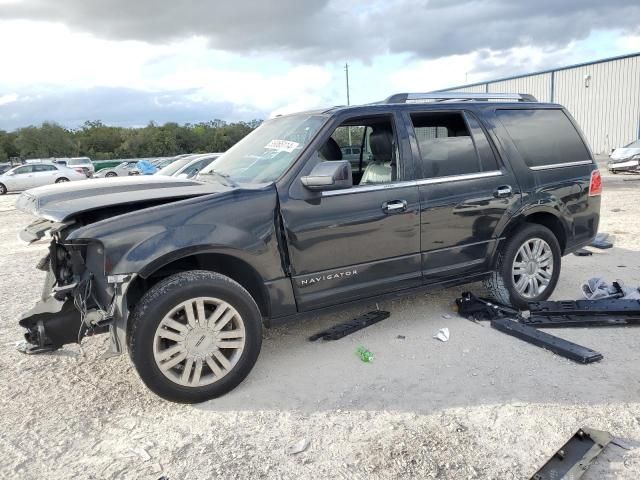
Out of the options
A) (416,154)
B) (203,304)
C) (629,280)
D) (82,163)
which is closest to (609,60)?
(629,280)

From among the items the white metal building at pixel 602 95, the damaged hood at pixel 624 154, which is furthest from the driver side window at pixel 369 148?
the white metal building at pixel 602 95

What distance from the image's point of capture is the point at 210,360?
3414 millimetres

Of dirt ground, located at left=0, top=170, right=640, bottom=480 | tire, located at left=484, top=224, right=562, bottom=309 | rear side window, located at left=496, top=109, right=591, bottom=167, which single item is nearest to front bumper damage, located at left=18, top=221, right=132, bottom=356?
dirt ground, located at left=0, top=170, right=640, bottom=480

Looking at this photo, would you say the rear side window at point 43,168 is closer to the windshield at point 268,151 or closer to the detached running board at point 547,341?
the windshield at point 268,151

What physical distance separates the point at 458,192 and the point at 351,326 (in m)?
1.47

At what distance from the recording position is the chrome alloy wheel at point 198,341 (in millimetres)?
3293

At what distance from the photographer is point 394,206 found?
403 cm

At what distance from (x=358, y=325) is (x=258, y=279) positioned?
1.27 m

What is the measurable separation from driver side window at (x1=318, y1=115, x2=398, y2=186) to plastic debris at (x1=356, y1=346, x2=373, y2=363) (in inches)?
51.5

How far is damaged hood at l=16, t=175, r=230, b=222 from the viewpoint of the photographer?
3.28 m

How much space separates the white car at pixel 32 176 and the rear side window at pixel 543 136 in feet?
86.3

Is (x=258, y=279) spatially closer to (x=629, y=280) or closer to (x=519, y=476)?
(x=519, y=476)

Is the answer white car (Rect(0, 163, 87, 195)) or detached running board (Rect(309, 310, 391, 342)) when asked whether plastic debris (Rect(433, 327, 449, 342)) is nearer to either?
detached running board (Rect(309, 310, 391, 342))

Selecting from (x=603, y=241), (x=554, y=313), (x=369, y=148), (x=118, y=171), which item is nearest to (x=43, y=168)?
(x=118, y=171)
